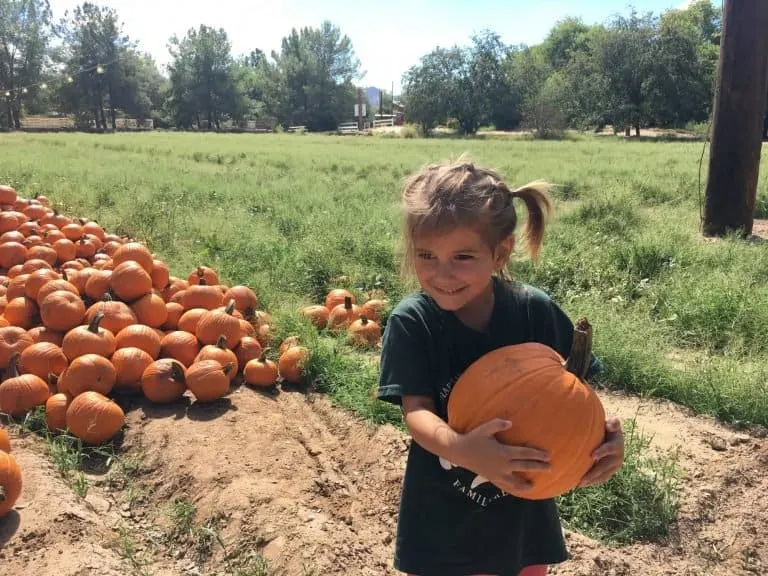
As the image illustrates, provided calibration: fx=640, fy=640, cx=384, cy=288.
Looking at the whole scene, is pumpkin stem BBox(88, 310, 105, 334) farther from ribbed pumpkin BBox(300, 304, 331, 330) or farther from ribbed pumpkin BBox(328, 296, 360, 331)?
ribbed pumpkin BBox(328, 296, 360, 331)

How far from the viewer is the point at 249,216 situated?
9734 millimetres

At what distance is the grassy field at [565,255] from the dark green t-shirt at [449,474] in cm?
56

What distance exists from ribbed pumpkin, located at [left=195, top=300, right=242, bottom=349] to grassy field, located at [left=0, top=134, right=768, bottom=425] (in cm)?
54

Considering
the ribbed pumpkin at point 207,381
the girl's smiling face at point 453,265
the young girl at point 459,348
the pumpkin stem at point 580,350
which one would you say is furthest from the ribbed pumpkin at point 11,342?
the pumpkin stem at point 580,350

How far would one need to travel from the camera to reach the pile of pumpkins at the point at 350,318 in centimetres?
508

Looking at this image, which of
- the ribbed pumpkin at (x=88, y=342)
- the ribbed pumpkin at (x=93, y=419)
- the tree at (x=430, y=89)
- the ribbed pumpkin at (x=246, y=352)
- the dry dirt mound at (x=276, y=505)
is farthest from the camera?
the tree at (x=430, y=89)

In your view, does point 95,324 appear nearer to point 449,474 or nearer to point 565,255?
point 449,474

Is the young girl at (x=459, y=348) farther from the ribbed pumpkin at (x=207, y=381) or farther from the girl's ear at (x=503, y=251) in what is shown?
the ribbed pumpkin at (x=207, y=381)

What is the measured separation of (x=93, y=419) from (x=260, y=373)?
114 centimetres

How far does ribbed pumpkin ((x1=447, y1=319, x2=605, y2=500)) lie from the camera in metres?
1.54

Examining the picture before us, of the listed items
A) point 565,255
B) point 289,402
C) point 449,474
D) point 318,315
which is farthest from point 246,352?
point 565,255

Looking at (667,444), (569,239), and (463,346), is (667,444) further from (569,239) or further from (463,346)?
(569,239)

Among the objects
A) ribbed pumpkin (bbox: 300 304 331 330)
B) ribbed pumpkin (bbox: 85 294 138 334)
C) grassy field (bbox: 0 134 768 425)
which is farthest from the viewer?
ribbed pumpkin (bbox: 300 304 331 330)

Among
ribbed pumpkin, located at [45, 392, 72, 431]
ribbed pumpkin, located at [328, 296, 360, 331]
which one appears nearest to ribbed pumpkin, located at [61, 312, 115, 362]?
ribbed pumpkin, located at [45, 392, 72, 431]
